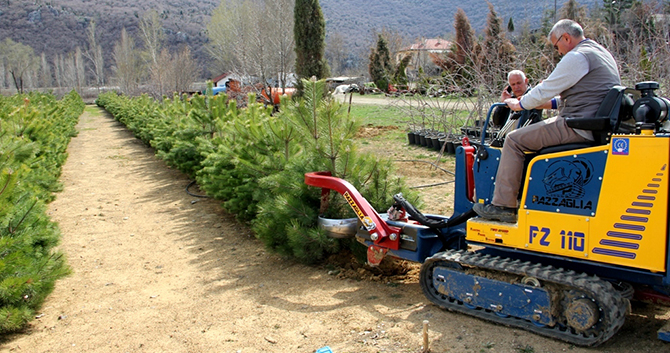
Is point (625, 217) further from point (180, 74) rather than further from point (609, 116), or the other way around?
point (180, 74)

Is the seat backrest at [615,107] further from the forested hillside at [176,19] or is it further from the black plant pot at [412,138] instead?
the forested hillside at [176,19]

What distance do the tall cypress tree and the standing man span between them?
21301 mm

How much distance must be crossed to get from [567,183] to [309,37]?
22.7 metres

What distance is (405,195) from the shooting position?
6.00m

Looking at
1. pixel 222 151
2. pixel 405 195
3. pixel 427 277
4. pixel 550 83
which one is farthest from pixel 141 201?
pixel 550 83

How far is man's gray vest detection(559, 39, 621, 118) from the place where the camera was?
152 inches

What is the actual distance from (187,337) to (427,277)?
6.91ft

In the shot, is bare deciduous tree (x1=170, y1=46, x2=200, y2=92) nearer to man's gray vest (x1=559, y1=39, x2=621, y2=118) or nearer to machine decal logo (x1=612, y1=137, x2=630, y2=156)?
man's gray vest (x1=559, y1=39, x2=621, y2=118)

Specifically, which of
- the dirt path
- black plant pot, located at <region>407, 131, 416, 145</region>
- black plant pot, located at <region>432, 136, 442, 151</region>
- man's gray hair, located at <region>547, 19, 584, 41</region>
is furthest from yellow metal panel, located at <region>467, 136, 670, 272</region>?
black plant pot, located at <region>407, 131, 416, 145</region>

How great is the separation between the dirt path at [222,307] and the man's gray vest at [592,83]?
1678 millimetres

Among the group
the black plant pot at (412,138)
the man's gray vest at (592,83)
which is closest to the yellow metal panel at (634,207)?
the man's gray vest at (592,83)

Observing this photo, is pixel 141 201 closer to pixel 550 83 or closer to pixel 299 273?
pixel 299 273

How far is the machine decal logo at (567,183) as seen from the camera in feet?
12.4

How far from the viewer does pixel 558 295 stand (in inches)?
154
